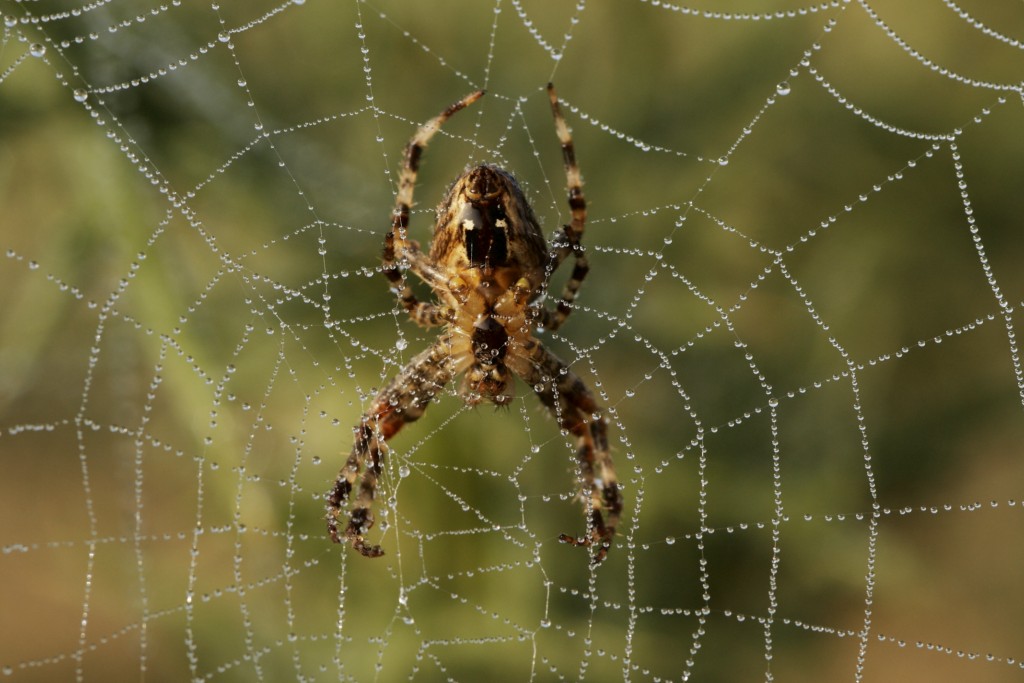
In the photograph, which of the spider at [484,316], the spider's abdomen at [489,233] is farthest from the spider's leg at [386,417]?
the spider's abdomen at [489,233]

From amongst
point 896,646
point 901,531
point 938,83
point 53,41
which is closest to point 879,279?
point 938,83

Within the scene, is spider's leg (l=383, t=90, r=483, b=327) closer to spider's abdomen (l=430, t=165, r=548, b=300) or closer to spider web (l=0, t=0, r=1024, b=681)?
spider's abdomen (l=430, t=165, r=548, b=300)

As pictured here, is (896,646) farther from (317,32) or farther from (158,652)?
(317,32)

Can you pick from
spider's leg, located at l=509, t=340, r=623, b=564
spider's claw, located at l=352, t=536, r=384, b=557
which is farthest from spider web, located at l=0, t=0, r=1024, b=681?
spider's claw, located at l=352, t=536, r=384, b=557

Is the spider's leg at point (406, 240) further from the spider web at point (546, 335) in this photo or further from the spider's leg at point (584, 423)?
the spider web at point (546, 335)

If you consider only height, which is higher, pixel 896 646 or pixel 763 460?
pixel 763 460

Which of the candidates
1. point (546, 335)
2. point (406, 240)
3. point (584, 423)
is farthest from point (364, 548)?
point (546, 335)

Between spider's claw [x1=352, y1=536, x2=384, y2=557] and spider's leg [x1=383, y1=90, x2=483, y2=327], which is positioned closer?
spider's leg [x1=383, y1=90, x2=483, y2=327]
